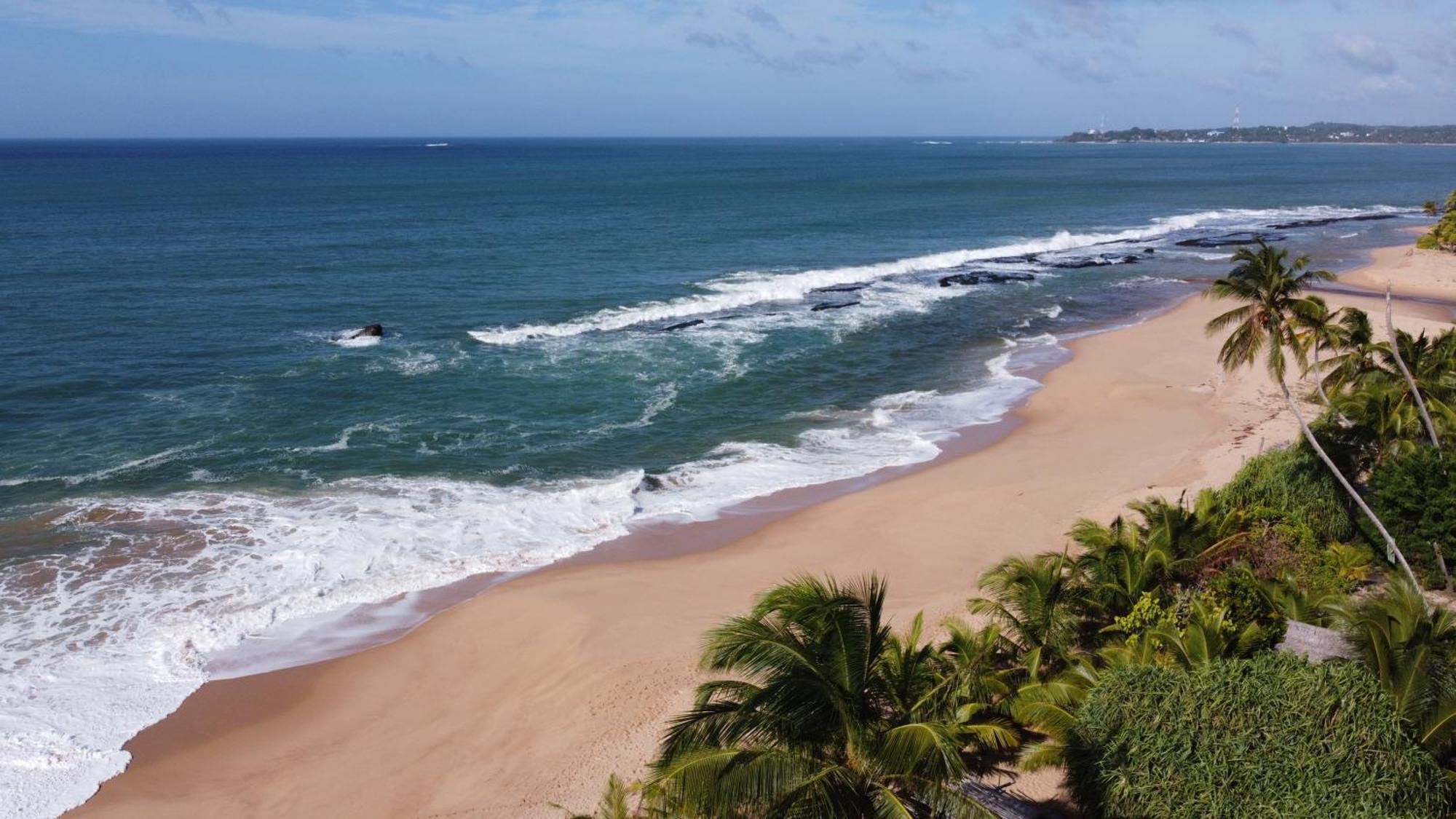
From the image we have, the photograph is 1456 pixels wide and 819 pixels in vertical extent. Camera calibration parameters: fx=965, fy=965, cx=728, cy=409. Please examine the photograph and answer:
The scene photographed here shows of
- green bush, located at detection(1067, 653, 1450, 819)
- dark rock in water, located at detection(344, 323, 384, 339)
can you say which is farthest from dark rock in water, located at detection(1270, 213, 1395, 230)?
green bush, located at detection(1067, 653, 1450, 819)

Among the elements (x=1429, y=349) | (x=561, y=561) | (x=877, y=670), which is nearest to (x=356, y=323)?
(x=561, y=561)

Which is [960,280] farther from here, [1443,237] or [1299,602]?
[1299,602]

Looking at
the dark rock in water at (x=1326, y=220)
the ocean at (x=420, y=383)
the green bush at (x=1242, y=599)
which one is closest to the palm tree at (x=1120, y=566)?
the green bush at (x=1242, y=599)

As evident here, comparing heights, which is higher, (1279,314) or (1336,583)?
(1279,314)

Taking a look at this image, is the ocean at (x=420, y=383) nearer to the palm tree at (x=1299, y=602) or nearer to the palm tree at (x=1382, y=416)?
the palm tree at (x=1382, y=416)

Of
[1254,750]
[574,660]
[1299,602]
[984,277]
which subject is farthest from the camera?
[984,277]

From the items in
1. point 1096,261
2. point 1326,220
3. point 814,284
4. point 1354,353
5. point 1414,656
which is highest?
point 1326,220

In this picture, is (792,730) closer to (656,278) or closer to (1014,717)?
(1014,717)

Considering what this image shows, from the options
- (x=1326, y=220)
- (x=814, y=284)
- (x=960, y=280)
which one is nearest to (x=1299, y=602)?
(x=814, y=284)
